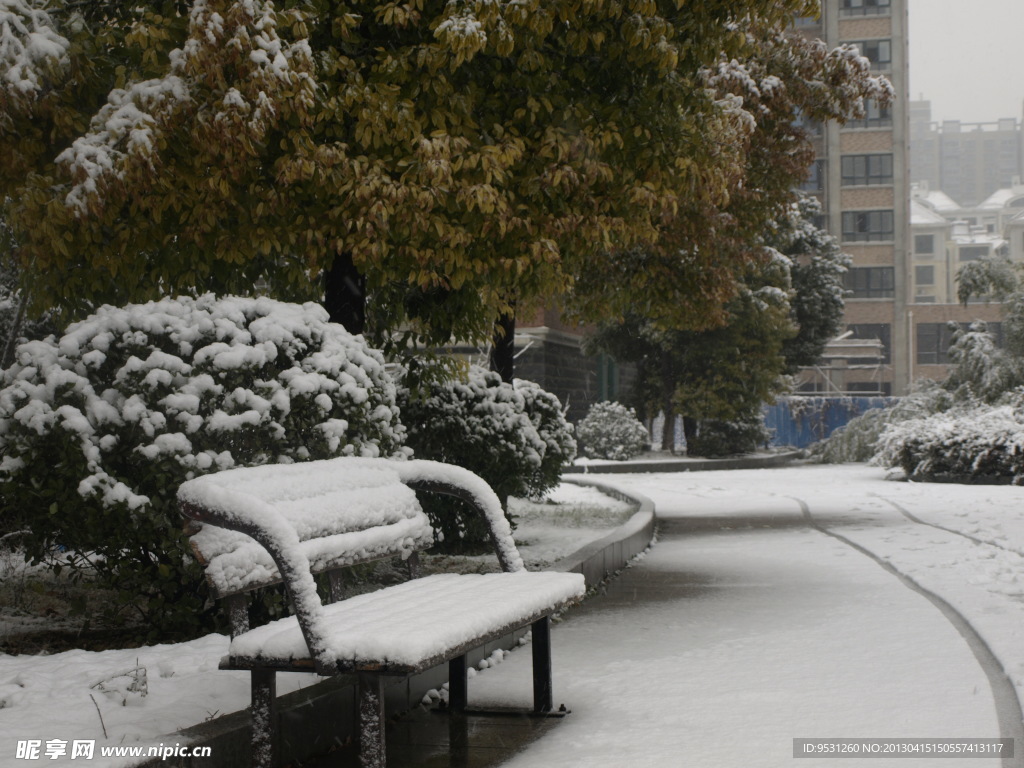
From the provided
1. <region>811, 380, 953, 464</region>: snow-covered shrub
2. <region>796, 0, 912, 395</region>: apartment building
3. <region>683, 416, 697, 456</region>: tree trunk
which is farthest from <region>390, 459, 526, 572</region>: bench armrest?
<region>796, 0, 912, 395</region>: apartment building

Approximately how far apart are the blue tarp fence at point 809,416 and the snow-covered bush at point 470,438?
33.7m

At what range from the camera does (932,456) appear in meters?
22.7

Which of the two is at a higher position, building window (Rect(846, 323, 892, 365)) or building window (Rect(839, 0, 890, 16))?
building window (Rect(839, 0, 890, 16))

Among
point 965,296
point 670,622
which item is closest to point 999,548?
point 670,622

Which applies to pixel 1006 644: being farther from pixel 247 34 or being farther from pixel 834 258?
pixel 834 258

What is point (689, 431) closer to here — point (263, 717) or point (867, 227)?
point (263, 717)

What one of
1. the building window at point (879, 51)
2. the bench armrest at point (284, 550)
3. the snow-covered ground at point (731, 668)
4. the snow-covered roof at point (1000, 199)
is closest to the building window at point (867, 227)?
the building window at point (879, 51)

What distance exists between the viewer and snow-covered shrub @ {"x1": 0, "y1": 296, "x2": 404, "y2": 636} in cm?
549

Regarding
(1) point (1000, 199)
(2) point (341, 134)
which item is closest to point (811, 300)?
(2) point (341, 134)

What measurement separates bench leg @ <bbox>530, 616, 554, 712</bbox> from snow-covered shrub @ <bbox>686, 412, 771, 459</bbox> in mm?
30085

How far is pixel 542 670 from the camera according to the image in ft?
16.9

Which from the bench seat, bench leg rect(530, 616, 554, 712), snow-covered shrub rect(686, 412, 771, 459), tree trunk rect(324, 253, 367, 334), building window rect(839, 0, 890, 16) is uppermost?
building window rect(839, 0, 890, 16)

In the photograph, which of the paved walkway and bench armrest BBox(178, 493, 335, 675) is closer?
bench armrest BBox(178, 493, 335, 675)

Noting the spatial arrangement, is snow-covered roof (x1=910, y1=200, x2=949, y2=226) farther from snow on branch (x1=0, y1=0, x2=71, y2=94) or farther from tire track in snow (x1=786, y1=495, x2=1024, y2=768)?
snow on branch (x1=0, y1=0, x2=71, y2=94)
